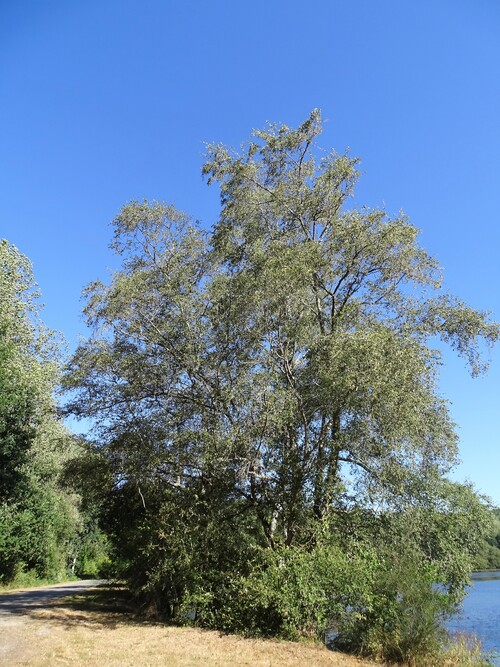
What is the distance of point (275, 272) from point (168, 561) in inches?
327

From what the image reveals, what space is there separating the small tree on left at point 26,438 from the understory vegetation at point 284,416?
8.59ft

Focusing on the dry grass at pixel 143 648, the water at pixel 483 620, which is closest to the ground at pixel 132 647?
the dry grass at pixel 143 648

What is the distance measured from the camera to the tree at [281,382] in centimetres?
1159

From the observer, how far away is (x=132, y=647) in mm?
10117

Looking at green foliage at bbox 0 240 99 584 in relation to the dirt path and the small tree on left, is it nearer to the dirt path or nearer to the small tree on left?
the small tree on left

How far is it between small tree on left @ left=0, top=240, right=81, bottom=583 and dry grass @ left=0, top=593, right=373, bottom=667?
6.60 metres

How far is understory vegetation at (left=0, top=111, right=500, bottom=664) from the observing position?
1102 centimetres

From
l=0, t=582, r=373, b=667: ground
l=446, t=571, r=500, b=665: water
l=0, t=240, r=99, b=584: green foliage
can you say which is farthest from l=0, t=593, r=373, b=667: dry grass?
l=0, t=240, r=99, b=584: green foliage

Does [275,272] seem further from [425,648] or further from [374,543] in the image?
[425,648]

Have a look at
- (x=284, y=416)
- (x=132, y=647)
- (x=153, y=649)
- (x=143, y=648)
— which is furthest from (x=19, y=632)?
(x=284, y=416)

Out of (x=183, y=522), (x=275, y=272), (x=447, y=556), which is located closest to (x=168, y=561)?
(x=183, y=522)

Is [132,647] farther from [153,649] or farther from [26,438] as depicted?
[26,438]

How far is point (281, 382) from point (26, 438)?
1099cm

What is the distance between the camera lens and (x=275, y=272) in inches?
501
